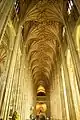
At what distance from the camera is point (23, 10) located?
616 inches

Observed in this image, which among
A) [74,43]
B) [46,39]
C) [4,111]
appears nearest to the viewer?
[4,111]

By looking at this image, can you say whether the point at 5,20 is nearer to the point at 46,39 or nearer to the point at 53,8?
the point at 53,8

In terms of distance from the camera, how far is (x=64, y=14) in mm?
15109

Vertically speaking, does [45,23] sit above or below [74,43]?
above

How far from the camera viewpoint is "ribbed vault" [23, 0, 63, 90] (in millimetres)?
15953

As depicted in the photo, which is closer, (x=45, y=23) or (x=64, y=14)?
(x=64, y=14)

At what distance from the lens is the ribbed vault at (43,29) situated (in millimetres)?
15953

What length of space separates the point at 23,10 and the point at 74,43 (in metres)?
6.95

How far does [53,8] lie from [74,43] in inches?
231

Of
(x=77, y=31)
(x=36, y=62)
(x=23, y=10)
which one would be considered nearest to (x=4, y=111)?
(x=77, y=31)

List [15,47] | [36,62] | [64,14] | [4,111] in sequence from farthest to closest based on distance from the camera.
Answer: [36,62], [64,14], [15,47], [4,111]

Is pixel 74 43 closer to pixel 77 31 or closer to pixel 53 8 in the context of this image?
pixel 77 31

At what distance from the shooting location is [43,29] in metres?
19.5

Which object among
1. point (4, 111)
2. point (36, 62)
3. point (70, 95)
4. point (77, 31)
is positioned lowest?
point (4, 111)
